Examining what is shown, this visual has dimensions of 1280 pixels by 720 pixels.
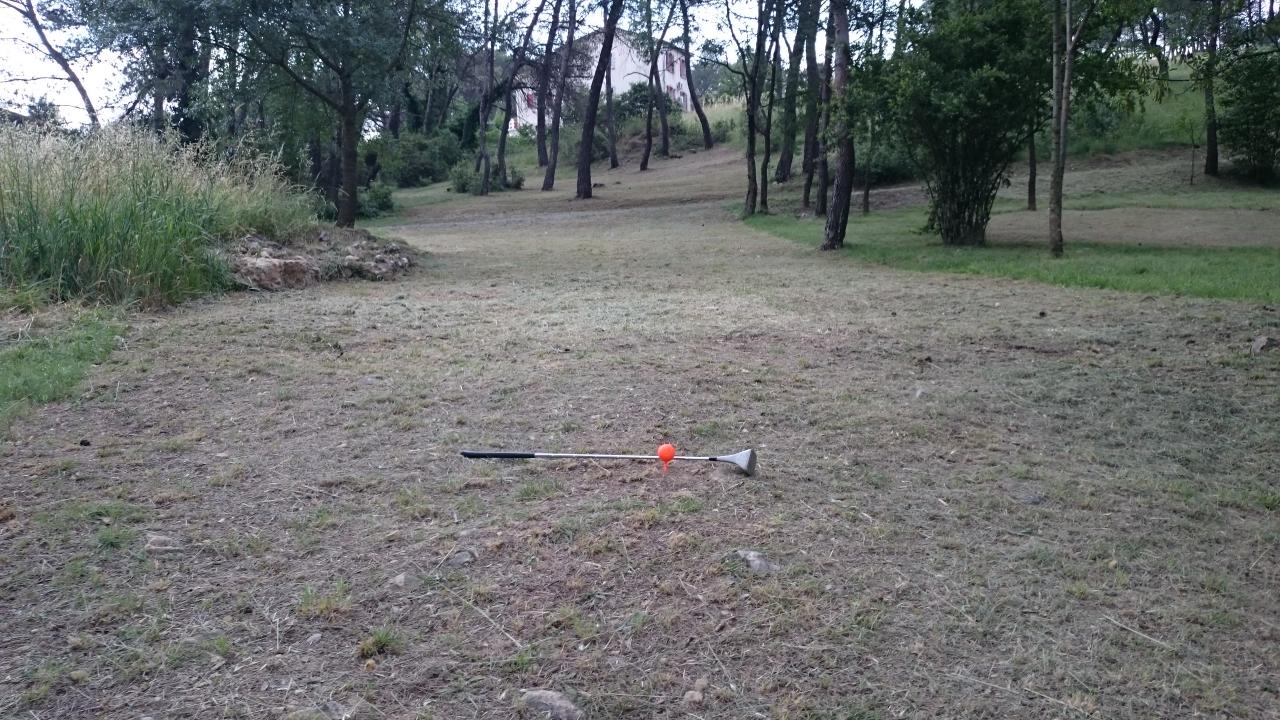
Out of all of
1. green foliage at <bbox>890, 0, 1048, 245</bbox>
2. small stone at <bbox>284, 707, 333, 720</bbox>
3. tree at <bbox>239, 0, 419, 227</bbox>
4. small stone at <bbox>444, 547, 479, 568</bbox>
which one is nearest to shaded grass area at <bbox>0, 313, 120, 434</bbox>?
small stone at <bbox>444, 547, 479, 568</bbox>

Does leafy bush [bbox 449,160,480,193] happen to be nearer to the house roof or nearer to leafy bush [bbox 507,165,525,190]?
leafy bush [bbox 507,165,525,190]

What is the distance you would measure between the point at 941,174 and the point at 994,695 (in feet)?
40.7

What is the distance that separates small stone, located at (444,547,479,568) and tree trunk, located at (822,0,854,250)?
11174 mm

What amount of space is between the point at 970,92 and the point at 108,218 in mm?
10009

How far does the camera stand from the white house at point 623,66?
125 ft

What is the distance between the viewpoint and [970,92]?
12.4 meters

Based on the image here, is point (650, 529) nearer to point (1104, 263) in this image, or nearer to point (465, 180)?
point (1104, 263)

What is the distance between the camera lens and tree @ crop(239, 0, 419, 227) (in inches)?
563

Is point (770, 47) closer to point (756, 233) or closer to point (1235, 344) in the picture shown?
point (756, 233)

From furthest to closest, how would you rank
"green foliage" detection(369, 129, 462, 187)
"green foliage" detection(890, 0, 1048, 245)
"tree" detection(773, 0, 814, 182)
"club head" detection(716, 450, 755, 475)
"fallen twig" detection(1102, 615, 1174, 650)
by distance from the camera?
1. "green foliage" detection(369, 129, 462, 187)
2. "tree" detection(773, 0, 814, 182)
3. "green foliage" detection(890, 0, 1048, 245)
4. "club head" detection(716, 450, 755, 475)
5. "fallen twig" detection(1102, 615, 1174, 650)

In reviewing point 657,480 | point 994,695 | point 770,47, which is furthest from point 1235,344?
point 770,47

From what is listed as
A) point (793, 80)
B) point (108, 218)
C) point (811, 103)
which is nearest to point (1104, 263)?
point (811, 103)

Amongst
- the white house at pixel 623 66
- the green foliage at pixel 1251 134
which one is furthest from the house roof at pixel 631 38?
the green foliage at pixel 1251 134

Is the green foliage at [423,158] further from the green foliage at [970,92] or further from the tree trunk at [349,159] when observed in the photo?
the green foliage at [970,92]
